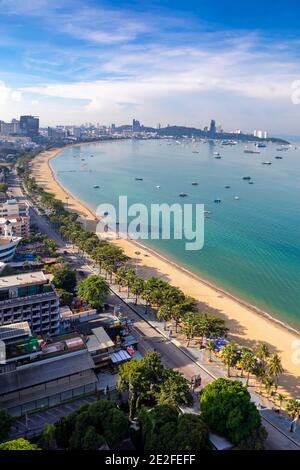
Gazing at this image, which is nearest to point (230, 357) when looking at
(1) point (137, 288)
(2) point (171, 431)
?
(2) point (171, 431)

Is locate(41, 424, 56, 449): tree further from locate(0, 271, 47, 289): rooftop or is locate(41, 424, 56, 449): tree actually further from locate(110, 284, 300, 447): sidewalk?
locate(0, 271, 47, 289): rooftop

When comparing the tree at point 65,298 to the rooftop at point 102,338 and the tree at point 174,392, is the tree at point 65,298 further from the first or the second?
the tree at point 174,392

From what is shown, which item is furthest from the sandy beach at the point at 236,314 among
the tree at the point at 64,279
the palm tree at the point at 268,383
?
the tree at the point at 64,279

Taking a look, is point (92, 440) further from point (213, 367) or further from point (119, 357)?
point (213, 367)

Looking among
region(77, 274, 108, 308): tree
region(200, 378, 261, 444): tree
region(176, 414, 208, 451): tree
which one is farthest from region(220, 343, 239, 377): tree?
region(77, 274, 108, 308): tree

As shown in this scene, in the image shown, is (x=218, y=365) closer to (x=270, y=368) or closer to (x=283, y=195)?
(x=270, y=368)
